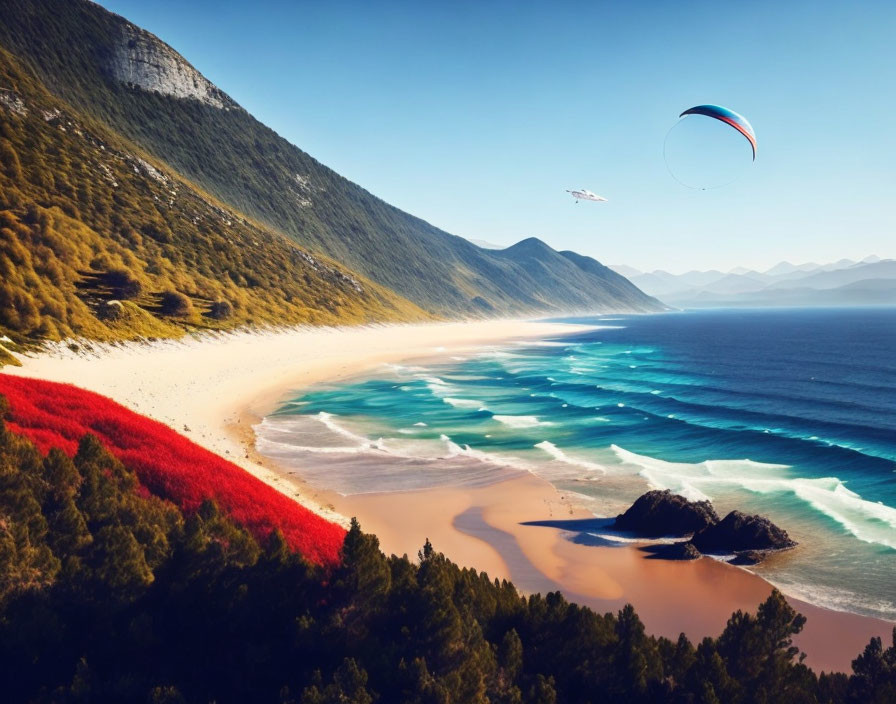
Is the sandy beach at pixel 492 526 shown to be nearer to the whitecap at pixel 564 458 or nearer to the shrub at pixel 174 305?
the whitecap at pixel 564 458

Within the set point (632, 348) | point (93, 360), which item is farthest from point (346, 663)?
point (632, 348)

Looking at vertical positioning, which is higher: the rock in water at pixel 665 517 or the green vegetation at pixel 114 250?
the green vegetation at pixel 114 250

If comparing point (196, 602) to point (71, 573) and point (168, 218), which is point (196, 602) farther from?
point (168, 218)

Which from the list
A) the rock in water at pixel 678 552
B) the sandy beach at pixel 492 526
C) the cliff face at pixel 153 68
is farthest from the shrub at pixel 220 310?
the cliff face at pixel 153 68

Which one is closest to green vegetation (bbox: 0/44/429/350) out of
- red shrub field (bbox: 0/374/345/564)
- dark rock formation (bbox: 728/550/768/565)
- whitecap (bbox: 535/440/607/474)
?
red shrub field (bbox: 0/374/345/564)

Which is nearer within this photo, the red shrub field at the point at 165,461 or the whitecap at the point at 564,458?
the red shrub field at the point at 165,461

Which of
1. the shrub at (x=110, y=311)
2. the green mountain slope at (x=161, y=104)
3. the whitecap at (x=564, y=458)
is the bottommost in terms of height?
the whitecap at (x=564, y=458)

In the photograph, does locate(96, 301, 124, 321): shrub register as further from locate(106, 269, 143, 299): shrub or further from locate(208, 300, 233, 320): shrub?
locate(208, 300, 233, 320): shrub

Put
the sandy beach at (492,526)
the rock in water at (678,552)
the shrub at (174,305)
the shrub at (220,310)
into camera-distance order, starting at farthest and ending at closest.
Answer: the shrub at (220,310)
the shrub at (174,305)
the rock in water at (678,552)
the sandy beach at (492,526)
